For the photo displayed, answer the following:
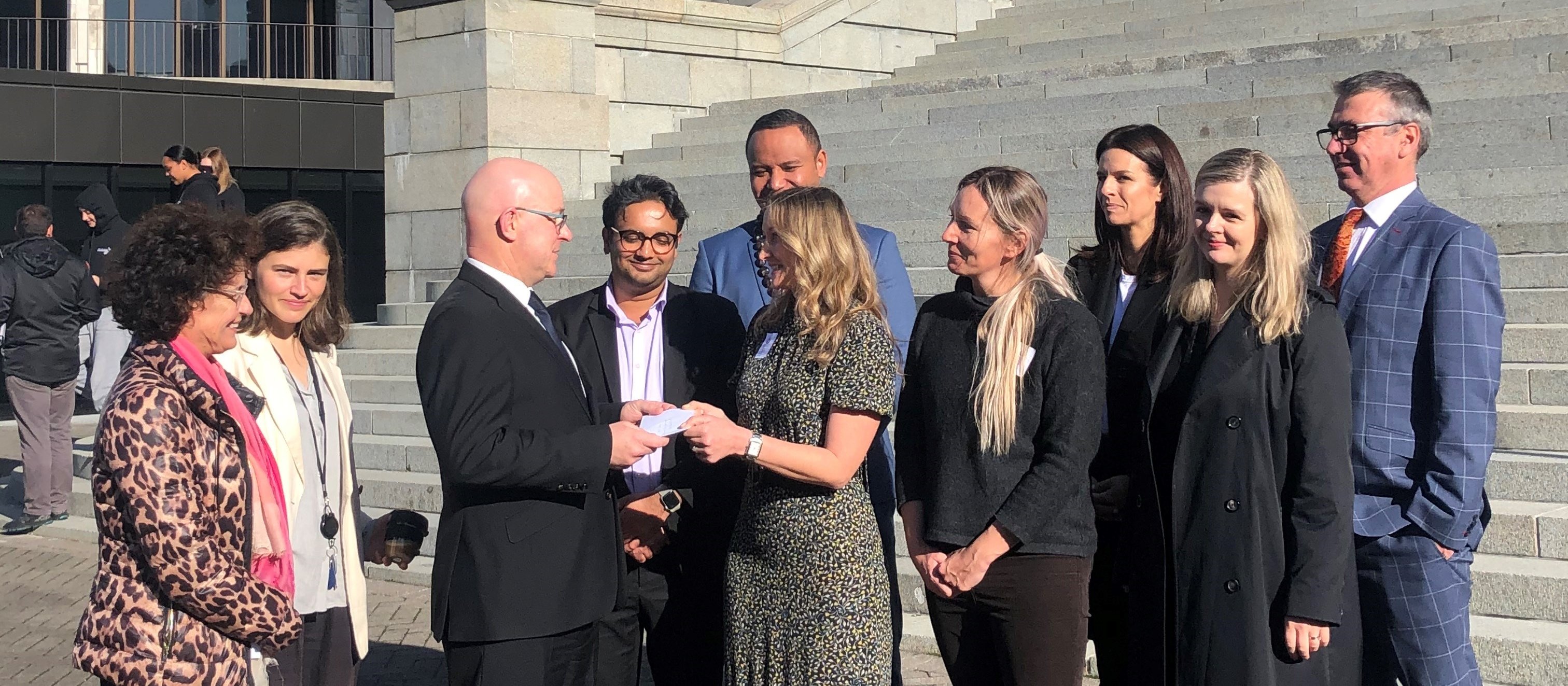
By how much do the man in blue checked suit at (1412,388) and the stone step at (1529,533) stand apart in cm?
176

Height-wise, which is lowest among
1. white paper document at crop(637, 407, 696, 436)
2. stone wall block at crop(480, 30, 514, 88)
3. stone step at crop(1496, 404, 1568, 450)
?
stone step at crop(1496, 404, 1568, 450)

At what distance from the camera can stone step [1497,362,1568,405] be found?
5.92 meters

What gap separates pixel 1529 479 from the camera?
5492 millimetres

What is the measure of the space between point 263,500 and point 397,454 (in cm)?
520

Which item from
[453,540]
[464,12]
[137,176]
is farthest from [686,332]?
[137,176]

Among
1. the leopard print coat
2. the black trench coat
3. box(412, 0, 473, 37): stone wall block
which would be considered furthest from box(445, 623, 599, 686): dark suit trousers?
box(412, 0, 473, 37): stone wall block

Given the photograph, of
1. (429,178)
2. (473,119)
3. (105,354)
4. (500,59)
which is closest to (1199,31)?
(500,59)

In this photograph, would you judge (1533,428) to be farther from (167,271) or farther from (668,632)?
(167,271)

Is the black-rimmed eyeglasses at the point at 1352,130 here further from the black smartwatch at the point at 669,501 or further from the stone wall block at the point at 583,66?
the stone wall block at the point at 583,66

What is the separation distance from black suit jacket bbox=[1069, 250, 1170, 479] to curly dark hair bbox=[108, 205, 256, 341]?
2.20 m

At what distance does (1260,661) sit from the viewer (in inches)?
135

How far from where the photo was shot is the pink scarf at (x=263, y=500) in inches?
134

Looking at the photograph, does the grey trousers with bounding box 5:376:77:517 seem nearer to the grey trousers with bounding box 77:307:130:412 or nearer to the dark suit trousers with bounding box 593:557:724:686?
the grey trousers with bounding box 77:307:130:412

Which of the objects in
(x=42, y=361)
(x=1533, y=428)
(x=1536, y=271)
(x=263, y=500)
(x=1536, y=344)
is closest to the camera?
(x=263, y=500)
